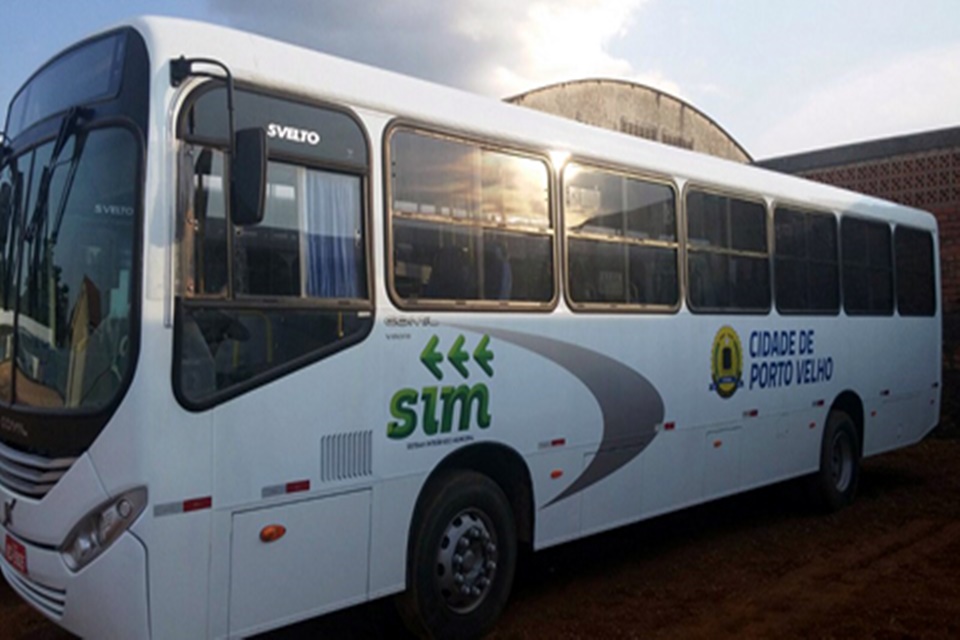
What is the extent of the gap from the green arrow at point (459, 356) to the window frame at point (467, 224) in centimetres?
19

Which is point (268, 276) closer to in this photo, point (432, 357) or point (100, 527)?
point (432, 357)

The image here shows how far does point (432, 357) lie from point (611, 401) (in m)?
1.72

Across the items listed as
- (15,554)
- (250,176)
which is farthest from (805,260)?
(15,554)

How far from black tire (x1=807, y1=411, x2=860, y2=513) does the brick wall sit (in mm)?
5554

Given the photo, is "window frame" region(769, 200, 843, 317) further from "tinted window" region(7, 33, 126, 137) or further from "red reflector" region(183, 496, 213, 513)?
"tinted window" region(7, 33, 126, 137)

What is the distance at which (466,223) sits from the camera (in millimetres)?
5562

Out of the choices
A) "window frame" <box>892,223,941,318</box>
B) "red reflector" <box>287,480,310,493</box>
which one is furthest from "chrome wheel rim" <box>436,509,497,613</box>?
"window frame" <box>892,223,941,318</box>

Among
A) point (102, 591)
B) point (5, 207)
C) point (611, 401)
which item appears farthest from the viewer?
point (611, 401)

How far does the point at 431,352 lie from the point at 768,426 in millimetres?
4167

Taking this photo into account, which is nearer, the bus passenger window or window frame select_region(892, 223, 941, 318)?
the bus passenger window

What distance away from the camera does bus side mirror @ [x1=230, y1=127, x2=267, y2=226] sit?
412cm

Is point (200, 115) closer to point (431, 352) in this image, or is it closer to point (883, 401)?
point (431, 352)

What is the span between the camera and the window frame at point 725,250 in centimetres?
728

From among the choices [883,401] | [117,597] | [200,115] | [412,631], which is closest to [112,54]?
[200,115]
